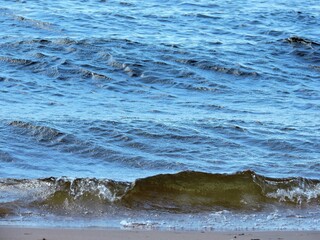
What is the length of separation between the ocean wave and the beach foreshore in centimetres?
74

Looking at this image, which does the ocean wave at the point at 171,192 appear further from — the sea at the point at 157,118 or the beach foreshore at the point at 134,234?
the beach foreshore at the point at 134,234

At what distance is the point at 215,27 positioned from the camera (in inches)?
638

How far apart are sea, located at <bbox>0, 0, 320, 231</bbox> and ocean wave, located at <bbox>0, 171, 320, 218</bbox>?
0.05ft

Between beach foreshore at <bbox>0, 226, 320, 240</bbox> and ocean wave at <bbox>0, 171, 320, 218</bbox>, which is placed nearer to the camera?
beach foreshore at <bbox>0, 226, 320, 240</bbox>

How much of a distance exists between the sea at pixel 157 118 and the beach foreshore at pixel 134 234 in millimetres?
175

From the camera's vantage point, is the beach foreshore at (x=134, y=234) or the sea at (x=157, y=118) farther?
the sea at (x=157, y=118)

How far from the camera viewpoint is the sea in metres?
6.70

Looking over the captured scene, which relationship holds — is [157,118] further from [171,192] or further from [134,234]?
[134,234]

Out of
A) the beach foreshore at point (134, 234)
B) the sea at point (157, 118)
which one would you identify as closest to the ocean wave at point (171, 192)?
the sea at point (157, 118)

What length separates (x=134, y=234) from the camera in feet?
18.7

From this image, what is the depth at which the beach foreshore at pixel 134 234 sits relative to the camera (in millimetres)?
5527

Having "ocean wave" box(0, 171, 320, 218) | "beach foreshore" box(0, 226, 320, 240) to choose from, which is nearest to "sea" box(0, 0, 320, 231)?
"ocean wave" box(0, 171, 320, 218)

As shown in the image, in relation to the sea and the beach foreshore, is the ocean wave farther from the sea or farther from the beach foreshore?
the beach foreshore

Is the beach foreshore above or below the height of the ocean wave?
below
